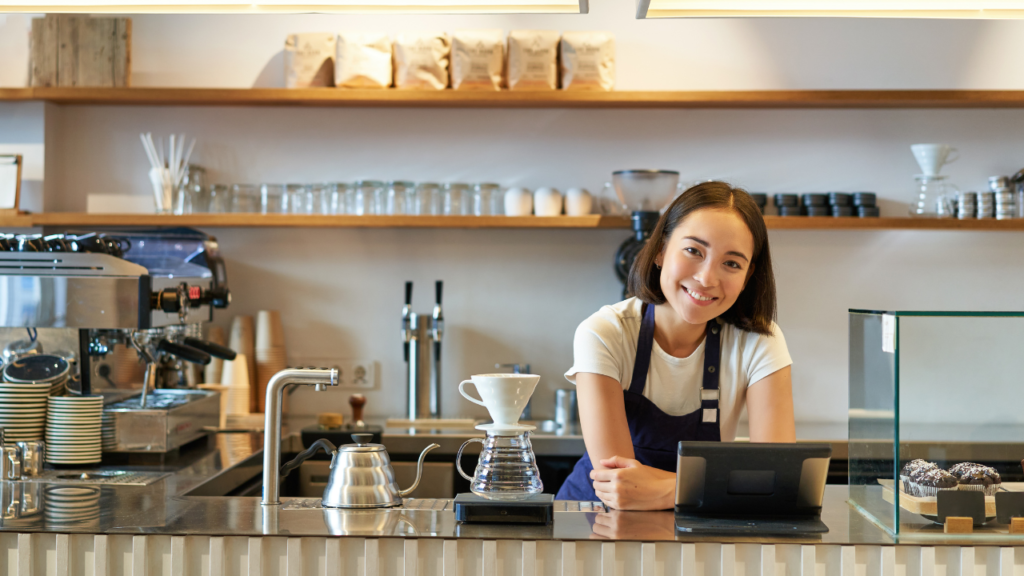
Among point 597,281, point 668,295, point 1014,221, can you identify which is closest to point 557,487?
point 597,281

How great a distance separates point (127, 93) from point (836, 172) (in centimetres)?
246

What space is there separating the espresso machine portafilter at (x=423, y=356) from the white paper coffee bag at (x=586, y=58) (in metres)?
0.83

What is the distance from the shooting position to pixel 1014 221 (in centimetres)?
297

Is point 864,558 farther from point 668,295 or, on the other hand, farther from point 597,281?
point 597,281

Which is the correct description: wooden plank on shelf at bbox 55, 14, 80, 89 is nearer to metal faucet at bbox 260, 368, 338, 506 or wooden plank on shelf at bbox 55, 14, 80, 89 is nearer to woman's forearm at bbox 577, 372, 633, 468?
metal faucet at bbox 260, 368, 338, 506

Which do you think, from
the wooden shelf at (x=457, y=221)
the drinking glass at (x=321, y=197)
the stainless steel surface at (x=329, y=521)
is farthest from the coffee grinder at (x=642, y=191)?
the stainless steel surface at (x=329, y=521)

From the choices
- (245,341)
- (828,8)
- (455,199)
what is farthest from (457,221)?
(828,8)

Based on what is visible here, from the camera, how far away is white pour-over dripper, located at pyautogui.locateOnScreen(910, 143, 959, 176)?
9.83ft

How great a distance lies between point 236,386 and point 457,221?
0.94 metres

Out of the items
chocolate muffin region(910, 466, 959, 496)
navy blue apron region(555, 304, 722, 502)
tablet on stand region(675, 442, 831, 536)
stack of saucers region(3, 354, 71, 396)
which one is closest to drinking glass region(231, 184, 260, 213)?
stack of saucers region(3, 354, 71, 396)

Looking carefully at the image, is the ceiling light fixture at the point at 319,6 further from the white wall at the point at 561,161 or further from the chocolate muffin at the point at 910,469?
the white wall at the point at 561,161

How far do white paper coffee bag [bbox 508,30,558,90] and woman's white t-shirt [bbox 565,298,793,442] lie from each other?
52.4 inches

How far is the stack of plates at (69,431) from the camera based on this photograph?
2.10 meters

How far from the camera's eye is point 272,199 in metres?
3.08
